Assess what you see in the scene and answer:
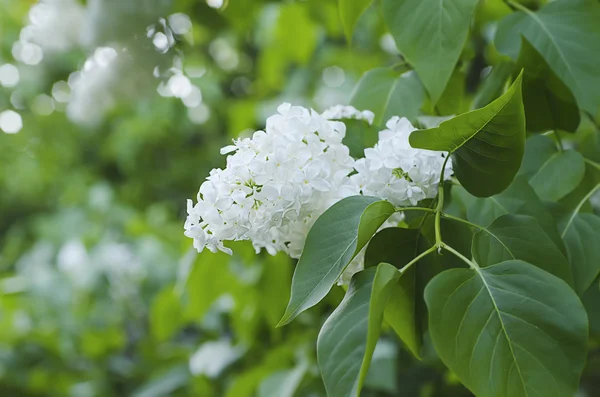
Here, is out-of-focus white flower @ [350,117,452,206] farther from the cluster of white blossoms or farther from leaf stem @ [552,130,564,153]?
leaf stem @ [552,130,564,153]

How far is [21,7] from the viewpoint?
1870mm

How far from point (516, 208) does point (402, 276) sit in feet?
0.38

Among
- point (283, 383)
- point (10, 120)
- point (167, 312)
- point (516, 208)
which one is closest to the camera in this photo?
point (516, 208)

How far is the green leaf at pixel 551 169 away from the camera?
512 mm

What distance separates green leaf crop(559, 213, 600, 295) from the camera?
437 mm

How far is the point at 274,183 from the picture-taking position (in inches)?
15.4

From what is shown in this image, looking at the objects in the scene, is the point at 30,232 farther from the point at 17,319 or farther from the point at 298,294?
the point at 298,294

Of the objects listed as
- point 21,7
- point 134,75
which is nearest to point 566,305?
point 134,75

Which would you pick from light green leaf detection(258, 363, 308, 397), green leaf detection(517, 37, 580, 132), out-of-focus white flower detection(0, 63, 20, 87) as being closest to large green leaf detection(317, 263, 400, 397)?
green leaf detection(517, 37, 580, 132)

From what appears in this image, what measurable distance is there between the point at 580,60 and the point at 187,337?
141 cm

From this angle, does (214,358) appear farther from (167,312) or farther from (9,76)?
(9,76)

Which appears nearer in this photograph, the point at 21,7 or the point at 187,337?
the point at 187,337

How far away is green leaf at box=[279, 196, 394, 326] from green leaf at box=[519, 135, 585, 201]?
0.72 feet

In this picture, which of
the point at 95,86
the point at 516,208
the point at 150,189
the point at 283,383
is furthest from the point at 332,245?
the point at 150,189
